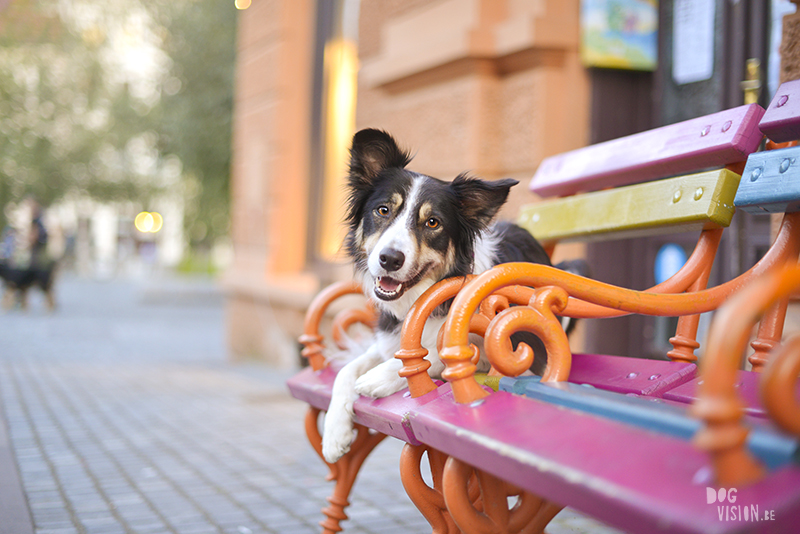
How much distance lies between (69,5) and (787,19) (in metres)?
21.5

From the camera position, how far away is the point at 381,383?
6.08 feet

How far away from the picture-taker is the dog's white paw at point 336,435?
1.93 meters

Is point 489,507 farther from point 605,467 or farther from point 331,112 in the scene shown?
point 331,112

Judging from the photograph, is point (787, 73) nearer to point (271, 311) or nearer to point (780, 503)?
point (780, 503)

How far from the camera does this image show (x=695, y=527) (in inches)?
33.6

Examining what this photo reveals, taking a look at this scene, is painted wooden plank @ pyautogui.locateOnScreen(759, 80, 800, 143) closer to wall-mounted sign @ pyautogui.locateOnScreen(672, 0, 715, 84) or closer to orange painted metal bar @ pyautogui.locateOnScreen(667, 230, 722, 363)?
orange painted metal bar @ pyautogui.locateOnScreen(667, 230, 722, 363)

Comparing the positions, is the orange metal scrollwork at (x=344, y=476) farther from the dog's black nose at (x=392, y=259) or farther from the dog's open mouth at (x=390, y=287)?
the dog's black nose at (x=392, y=259)

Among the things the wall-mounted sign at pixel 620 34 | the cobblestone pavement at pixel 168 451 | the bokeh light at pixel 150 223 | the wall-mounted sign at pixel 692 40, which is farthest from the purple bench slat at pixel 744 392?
the bokeh light at pixel 150 223

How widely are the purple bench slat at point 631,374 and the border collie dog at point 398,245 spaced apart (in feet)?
0.51

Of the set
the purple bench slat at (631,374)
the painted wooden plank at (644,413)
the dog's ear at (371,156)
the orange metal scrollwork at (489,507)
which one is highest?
the dog's ear at (371,156)

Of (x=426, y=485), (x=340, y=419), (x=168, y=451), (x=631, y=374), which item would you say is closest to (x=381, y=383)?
(x=340, y=419)

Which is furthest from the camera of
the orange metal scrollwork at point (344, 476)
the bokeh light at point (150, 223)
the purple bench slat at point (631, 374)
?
the bokeh light at point (150, 223)

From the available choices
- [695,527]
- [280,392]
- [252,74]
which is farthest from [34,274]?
[695,527]

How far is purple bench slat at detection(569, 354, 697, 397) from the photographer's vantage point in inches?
68.6
